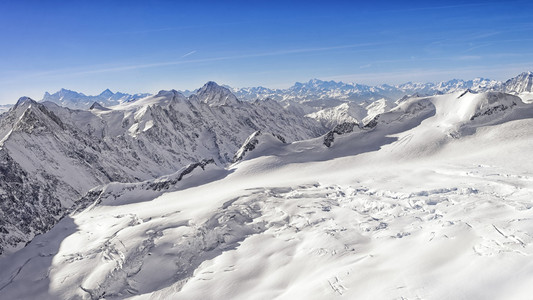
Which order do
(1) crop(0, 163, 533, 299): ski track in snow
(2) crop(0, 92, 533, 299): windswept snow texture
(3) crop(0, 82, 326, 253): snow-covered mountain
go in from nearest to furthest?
(2) crop(0, 92, 533, 299): windswept snow texture < (1) crop(0, 163, 533, 299): ski track in snow < (3) crop(0, 82, 326, 253): snow-covered mountain

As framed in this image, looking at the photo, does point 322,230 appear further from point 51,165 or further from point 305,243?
point 51,165

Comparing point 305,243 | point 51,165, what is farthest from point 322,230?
point 51,165

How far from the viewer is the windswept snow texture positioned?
17.6 meters

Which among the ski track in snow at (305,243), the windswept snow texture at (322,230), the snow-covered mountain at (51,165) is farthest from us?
the snow-covered mountain at (51,165)

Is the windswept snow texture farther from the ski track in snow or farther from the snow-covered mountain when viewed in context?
the snow-covered mountain

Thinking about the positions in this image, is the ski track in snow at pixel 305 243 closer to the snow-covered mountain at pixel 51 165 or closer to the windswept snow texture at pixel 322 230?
the windswept snow texture at pixel 322 230

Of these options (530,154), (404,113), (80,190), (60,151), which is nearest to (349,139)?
(404,113)

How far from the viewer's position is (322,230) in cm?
2559

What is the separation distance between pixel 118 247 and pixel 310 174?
2616 centimetres

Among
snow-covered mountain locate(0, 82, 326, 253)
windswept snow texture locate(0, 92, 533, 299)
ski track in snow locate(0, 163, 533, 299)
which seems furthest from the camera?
snow-covered mountain locate(0, 82, 326, 253)

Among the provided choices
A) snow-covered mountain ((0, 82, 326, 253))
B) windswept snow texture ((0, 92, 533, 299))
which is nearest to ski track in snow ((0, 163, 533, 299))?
windswept snow texture ((0, 92, 533, 299))

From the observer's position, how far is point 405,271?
680 inches

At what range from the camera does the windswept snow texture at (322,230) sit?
17609 millimetres

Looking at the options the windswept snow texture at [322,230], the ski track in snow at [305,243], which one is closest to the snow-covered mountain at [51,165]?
the windswept snow texture at [322,230]
